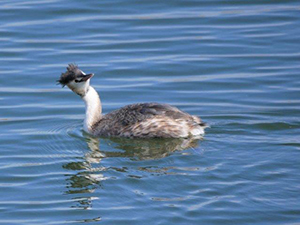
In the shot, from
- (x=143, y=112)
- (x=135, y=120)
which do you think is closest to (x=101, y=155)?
(x=135, y=120)

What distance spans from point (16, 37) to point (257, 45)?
471 centimetres

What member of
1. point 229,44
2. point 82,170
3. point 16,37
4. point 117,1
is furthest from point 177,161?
point 117,1

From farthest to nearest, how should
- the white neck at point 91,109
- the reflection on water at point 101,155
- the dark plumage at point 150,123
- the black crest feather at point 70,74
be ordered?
the white neck at point 91,109 < the black crest feather at point 70,74 < the dark plumage at point 150,123 < the reflection on water at point 101,155

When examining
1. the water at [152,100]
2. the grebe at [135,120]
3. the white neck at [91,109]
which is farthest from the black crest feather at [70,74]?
the water at [152,100]

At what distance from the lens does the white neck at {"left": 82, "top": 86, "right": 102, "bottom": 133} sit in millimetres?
12062

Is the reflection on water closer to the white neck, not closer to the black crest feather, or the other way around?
the white neck

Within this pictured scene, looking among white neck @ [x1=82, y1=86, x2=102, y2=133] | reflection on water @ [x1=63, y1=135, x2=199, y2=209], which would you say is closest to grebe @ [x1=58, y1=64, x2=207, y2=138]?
white neck @ [x1=82, y1=86, x2=102, y2=133]

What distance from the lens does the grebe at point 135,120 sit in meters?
11.4

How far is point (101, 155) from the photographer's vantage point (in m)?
10.9

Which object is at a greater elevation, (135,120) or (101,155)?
(135,120)

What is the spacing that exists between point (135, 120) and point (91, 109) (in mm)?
861

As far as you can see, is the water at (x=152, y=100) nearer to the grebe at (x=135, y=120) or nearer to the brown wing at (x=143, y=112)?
the grebe at (x=135, y=120)

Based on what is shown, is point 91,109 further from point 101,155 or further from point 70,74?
point 101,155

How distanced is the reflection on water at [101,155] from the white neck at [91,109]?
0.31m
